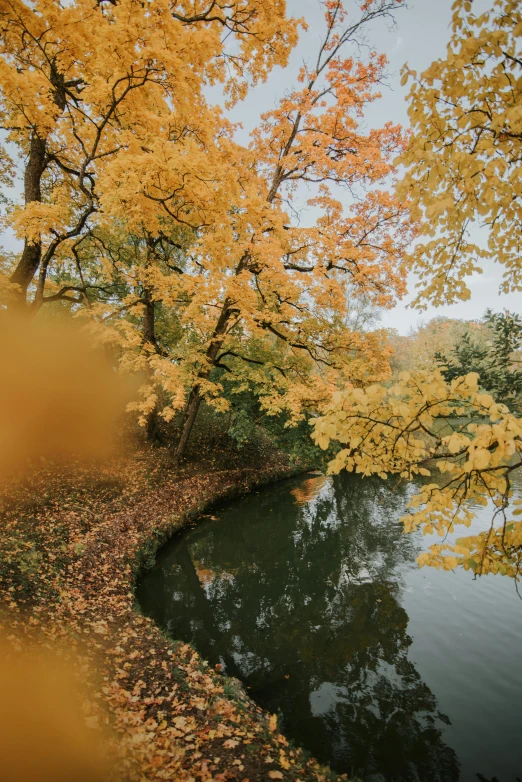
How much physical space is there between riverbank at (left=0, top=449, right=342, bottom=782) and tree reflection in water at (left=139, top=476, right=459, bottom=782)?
0.79m

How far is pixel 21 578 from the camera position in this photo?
5.77 m

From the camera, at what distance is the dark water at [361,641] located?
14.8 ft

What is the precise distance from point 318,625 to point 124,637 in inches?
142

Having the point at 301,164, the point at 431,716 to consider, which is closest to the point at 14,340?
the point at 301,164

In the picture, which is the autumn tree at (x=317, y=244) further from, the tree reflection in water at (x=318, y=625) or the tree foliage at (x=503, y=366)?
the tree foliage at (x=503, y=366)

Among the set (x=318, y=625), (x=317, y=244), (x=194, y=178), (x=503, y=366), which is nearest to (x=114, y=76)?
(x=194, y=178)

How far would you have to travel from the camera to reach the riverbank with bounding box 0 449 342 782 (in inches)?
135

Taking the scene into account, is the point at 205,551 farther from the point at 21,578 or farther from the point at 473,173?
the point at 473,173

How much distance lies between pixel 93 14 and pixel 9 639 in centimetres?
829

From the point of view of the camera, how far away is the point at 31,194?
22.9 feet

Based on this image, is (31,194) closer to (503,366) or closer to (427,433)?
(427,433)

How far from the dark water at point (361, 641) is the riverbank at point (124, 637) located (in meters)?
0.84

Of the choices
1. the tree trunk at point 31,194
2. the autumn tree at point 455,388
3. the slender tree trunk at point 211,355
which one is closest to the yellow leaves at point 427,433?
the autumn tree at point 455,388

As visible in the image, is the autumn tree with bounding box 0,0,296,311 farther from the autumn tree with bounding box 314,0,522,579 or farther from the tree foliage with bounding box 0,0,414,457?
the autumn tree with bounding box 314,0,522,579
